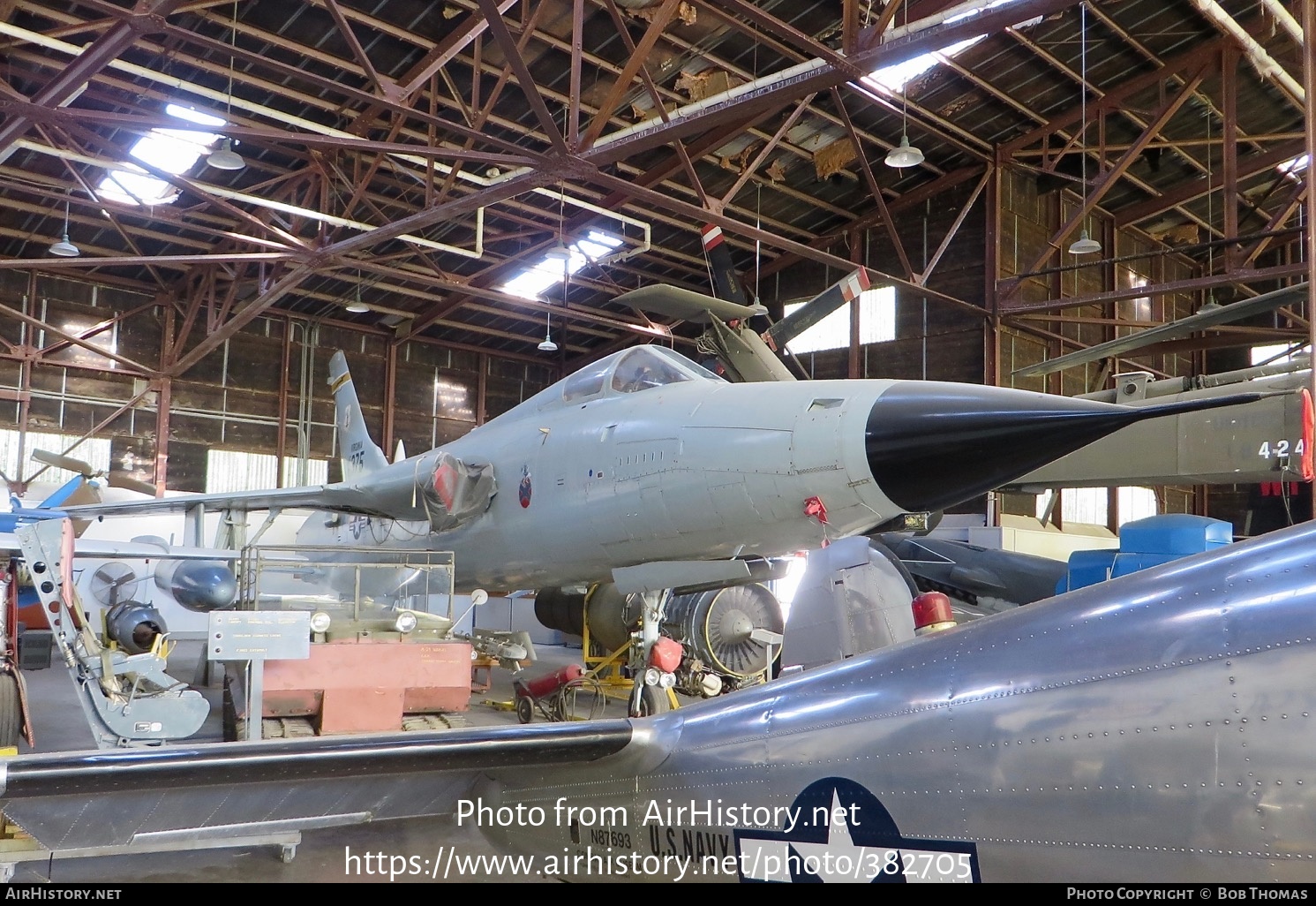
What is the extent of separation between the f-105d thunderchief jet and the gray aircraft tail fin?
381cm

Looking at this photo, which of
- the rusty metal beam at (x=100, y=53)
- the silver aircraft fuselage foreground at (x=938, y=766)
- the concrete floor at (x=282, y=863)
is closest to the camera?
the silver aircraft fuselage foreground at (x=938, y=766)

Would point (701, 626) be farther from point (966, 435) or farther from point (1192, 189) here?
point (1192, 189)

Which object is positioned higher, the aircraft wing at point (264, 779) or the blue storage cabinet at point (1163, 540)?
the blue storage cabinet at point (1163, 540)

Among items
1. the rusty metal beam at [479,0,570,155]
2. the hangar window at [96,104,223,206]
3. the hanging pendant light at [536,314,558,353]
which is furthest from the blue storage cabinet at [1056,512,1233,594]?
the hanging pendant light at [536,314,558,353]

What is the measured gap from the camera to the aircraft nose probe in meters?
5.21

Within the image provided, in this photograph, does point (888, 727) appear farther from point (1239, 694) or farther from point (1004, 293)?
point (1004, 293)

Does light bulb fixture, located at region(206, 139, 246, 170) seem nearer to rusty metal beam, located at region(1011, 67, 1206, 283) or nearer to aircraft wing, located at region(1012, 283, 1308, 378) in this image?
aircraft wing, located at region(1012, 283, 1308, 378)

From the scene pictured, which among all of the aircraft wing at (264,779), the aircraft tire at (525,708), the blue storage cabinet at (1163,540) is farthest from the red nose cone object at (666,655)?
the aircraft tire at (525,708)

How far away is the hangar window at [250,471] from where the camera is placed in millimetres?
24906

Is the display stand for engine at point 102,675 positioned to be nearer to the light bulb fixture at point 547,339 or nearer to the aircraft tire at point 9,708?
the aircraft tire at point 9,708

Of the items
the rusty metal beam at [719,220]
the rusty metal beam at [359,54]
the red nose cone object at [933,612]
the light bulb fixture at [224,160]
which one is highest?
the rusty metal beam at [359,54]

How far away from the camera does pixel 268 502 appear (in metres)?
11.6

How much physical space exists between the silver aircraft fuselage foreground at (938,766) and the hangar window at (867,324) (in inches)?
801
